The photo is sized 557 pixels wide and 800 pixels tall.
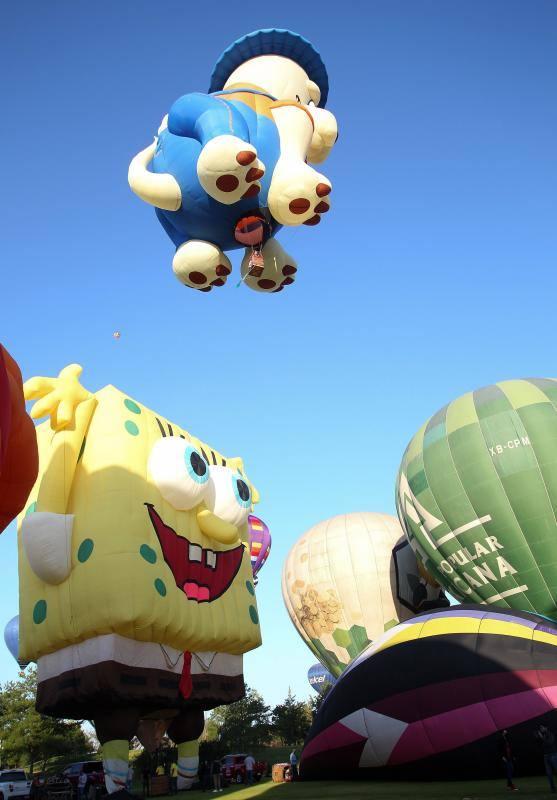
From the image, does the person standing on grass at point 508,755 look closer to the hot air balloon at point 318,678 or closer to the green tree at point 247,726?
the green tree at point 247,726

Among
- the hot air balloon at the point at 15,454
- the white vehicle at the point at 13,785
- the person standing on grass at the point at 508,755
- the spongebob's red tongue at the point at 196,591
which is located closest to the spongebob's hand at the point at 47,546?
the spongebob's red tongue at the point at 196,591

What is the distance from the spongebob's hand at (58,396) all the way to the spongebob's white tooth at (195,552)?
2674mm

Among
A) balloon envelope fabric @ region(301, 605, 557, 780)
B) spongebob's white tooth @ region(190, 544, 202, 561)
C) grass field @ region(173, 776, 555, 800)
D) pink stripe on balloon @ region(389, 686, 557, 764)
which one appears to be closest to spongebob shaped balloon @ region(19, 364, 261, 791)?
spongebob's white tooth @ region(190, 544, 202, 561)

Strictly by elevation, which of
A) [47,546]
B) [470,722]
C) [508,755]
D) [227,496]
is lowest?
[508,755]

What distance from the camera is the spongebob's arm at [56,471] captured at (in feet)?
35.1

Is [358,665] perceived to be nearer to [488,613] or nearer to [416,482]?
[488,613]

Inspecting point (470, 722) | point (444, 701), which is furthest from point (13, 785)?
point (470, 722)

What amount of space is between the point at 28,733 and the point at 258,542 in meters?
14.5

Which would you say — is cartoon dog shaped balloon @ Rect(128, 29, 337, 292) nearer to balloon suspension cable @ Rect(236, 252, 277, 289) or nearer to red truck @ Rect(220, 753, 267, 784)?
balloon suspension cable @ Rect(236, 252, 277, 289)

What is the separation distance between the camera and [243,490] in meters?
12.9

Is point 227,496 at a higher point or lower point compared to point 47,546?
higher

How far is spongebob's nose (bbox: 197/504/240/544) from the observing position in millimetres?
12070

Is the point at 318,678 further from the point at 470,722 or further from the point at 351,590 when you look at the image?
the point at 470,722

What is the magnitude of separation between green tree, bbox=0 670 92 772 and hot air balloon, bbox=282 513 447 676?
13564 millimetres
